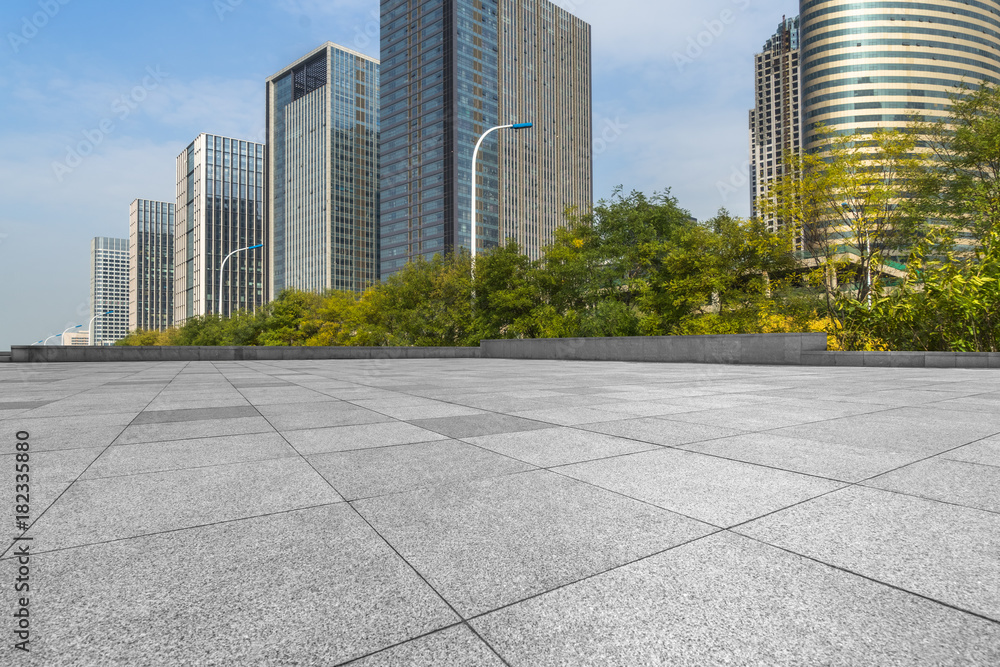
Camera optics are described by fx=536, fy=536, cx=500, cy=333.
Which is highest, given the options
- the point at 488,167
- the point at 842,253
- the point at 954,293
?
the point at 488,167

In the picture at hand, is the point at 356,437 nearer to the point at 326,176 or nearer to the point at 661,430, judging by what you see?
the point at 661,430

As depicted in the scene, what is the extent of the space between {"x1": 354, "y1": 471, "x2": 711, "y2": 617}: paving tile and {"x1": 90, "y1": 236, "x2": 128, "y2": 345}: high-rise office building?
172328 mm

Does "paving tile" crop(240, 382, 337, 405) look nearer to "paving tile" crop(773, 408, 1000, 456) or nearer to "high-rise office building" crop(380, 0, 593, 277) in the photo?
"paving tile" crop(773, 408, 1000, 456)

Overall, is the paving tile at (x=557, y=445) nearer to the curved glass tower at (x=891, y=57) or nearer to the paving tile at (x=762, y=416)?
the paving tile at (x=762, y=416)

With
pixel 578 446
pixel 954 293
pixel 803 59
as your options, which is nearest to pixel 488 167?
pixel 803 59

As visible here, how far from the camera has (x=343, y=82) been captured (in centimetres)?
15725

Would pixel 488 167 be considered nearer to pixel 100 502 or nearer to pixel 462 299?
pixel 462 299

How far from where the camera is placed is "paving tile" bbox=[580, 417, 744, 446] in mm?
4500

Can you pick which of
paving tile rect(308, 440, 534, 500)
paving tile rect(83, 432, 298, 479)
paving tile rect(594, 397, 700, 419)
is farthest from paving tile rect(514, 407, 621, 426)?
paving tile rect(83, 432, 298, 479)

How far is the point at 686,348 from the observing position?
62.3 feet

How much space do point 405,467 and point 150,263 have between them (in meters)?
184

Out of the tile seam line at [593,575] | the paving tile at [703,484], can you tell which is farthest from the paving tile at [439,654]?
the paving tile at [703,484]

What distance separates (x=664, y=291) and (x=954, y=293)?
1521 cm

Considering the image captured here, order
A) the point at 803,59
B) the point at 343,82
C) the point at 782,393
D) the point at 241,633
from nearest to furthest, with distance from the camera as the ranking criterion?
the point at 241,633
the point at 782,393
the point at 803,59
the point at 343,82
